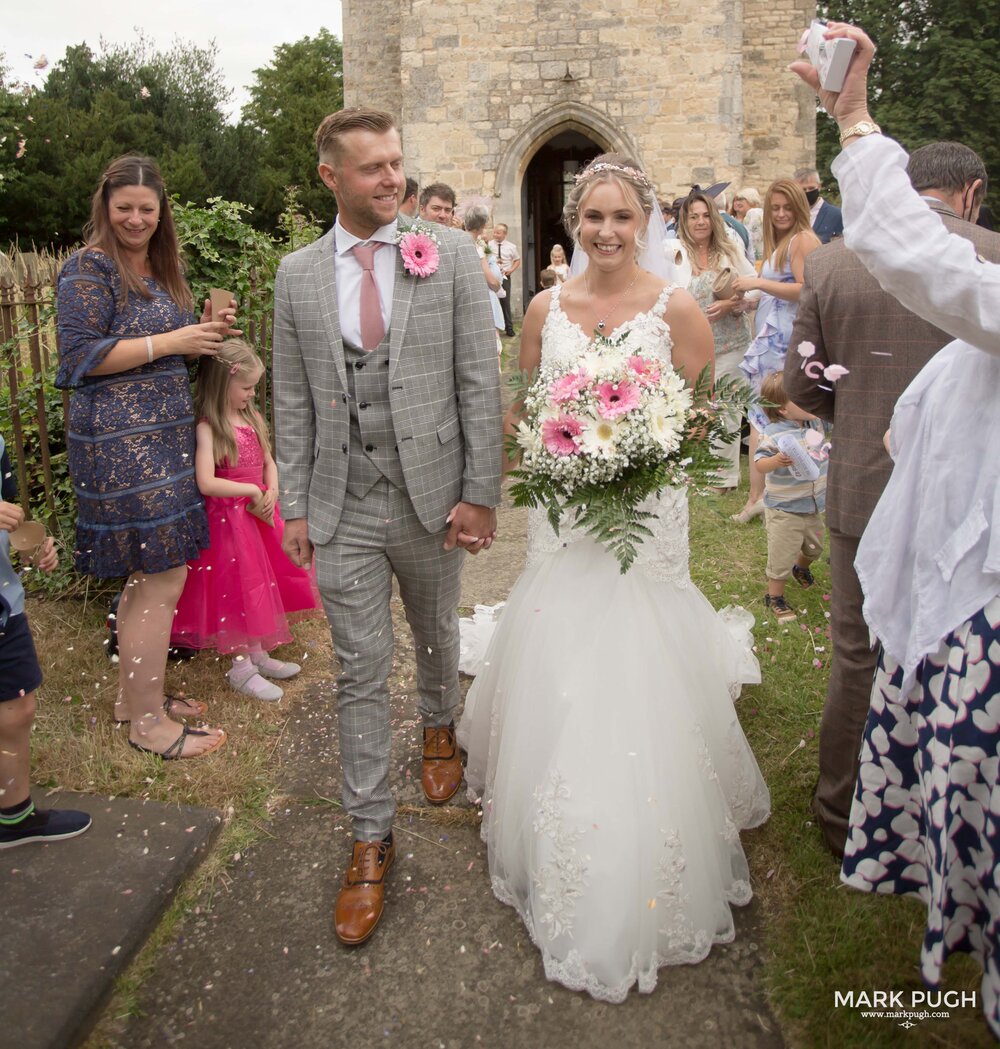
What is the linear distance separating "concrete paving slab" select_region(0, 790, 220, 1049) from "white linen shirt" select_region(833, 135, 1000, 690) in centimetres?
233

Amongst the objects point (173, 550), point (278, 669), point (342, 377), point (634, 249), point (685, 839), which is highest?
point (634, 249)

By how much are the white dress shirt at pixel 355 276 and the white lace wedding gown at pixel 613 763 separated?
60 centimetres

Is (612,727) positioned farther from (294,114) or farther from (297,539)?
(294,114)

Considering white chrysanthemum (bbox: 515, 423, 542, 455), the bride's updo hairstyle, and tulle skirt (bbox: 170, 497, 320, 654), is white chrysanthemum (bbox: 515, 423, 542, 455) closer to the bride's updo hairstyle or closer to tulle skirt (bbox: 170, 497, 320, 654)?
the bride's updo hairstyle

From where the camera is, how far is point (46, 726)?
3.81m

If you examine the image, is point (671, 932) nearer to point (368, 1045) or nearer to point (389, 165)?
point (368, 1045)

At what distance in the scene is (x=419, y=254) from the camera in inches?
114

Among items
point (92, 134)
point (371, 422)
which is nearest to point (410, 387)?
point (371, 422)

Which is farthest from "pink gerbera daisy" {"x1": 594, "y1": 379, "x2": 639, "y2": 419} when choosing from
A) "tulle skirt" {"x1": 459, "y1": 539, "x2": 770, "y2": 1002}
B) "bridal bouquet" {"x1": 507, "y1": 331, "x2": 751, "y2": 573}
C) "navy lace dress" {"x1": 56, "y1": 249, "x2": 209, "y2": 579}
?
"navy lace dress" {"x1": 56, "y1": 249, "x2": 209, "y2": 579}

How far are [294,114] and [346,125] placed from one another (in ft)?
114

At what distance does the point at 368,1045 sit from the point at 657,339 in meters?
2.32

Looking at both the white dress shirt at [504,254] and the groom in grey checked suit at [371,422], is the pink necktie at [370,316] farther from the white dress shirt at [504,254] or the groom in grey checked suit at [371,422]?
the white dress shirt at [504,254]

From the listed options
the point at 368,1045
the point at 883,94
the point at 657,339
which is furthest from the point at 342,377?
the point at 883,94

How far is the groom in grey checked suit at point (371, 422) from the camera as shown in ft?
9.39
